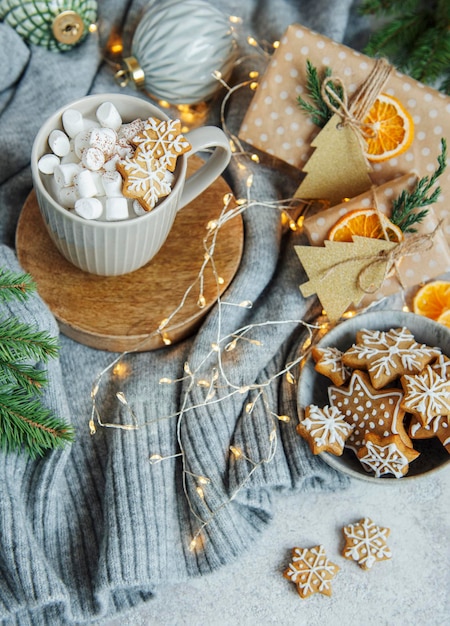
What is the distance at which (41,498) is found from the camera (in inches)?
36.4

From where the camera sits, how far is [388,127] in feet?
3.26

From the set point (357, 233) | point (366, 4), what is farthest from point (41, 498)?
point (366, 4)

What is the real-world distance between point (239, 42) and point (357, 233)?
17.5 inches

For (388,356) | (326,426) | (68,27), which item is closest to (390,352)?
(388,356)

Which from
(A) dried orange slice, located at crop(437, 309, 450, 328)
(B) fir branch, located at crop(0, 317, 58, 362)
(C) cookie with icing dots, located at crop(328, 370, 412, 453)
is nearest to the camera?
(B) fir branch, located at crop(0, 317, 58, 362)

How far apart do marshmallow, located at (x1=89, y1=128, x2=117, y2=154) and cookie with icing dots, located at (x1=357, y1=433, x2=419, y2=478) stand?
51 centimetres

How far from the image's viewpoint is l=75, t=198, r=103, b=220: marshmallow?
2.70 ft

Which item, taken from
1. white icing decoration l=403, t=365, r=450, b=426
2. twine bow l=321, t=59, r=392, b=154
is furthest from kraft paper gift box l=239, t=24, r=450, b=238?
white icing decoration l=403, t=365, r=450, b=426

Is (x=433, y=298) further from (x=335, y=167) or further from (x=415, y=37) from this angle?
(x=415, y=37)

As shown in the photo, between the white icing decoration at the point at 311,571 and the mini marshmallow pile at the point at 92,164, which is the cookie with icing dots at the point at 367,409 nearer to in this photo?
the white icing decoration at the point at 311,571

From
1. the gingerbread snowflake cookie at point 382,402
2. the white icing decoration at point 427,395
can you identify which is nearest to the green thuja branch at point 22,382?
the gingerbread snowflake cookie at point 382,402

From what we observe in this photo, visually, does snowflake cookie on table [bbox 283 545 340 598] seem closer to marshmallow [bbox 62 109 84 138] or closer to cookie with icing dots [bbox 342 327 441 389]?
cookie with icing dots [bbox 342 327 441 389]

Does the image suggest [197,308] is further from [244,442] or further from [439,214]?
[439,214]

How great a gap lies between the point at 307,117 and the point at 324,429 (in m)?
0.48
